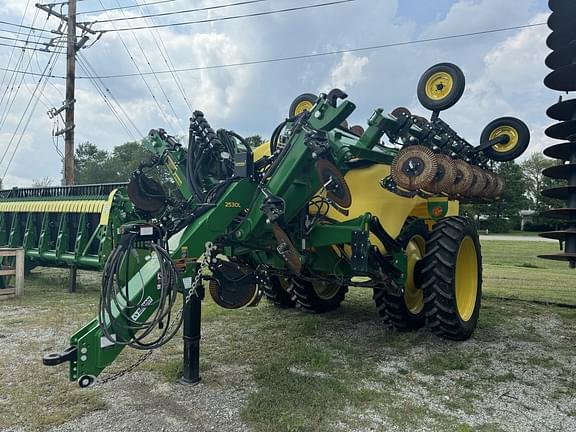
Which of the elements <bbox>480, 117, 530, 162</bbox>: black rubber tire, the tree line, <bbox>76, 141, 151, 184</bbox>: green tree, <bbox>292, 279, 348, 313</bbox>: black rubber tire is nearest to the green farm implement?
<bbox>292, 279, 348, 313</bbox>: black rubber tire

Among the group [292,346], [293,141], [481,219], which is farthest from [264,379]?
[481,219]

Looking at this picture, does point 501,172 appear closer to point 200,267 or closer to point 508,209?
point 508,209

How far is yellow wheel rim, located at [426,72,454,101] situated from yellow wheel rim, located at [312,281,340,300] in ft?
9.02

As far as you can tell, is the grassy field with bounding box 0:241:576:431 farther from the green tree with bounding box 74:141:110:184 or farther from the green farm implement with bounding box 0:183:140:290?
the green tree with bounding box 74:141:110:184

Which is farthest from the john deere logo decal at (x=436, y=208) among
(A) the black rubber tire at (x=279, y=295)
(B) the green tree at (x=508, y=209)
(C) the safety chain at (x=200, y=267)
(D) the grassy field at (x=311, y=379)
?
(B) the green tree at (x=508, y=209)

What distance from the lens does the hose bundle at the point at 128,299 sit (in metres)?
3.20

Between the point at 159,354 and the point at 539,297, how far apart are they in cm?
626

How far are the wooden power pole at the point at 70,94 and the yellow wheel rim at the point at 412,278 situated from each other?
11.2 m

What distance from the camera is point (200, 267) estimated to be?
3645mm

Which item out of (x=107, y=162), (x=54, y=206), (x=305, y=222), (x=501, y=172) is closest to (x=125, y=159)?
(x=107, y=162)

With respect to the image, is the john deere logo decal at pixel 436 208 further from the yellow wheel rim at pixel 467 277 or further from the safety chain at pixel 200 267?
the safety chain at pixel 200 267

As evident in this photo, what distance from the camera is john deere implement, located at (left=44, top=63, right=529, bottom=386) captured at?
3.33 meters

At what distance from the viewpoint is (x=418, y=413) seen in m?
3.45

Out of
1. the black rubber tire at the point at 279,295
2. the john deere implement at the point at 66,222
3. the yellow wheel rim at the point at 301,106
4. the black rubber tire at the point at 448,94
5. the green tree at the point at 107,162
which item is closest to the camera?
the black rubber tire at the point at 448,94
